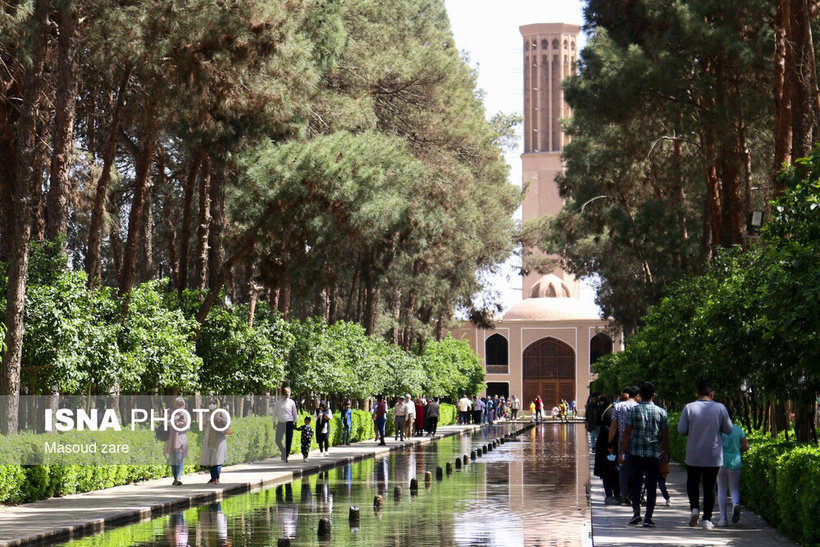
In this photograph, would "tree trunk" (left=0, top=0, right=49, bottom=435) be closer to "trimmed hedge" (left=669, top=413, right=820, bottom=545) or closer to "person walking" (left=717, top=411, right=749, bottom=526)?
"person walking" (left=717, top=411, right=749, bottom=526)

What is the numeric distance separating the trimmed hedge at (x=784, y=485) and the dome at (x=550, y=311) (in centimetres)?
7307

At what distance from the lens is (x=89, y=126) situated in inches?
992

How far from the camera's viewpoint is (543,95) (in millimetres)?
106750

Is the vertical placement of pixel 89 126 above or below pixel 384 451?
above

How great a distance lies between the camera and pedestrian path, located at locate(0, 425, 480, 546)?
39.7 ft

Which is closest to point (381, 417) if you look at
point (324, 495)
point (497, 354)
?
point (324, 495)

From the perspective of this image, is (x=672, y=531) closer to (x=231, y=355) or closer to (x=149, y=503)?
(x=149, y=503)

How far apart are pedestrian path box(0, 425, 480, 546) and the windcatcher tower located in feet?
273

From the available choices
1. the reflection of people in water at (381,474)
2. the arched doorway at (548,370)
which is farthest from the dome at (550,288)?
the reflection of people in water at (381,474)

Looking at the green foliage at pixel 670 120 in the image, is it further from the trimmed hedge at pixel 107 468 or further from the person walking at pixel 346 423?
the trimmed hedge at pixel 107 468

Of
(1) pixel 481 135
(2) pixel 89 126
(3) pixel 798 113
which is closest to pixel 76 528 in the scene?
(3) pixel 798 113

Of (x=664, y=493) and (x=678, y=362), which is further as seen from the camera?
(x=678, y=362)

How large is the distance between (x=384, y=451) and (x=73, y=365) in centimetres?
1496

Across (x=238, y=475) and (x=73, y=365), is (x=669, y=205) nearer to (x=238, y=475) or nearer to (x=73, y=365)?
(x=238, y=475)
